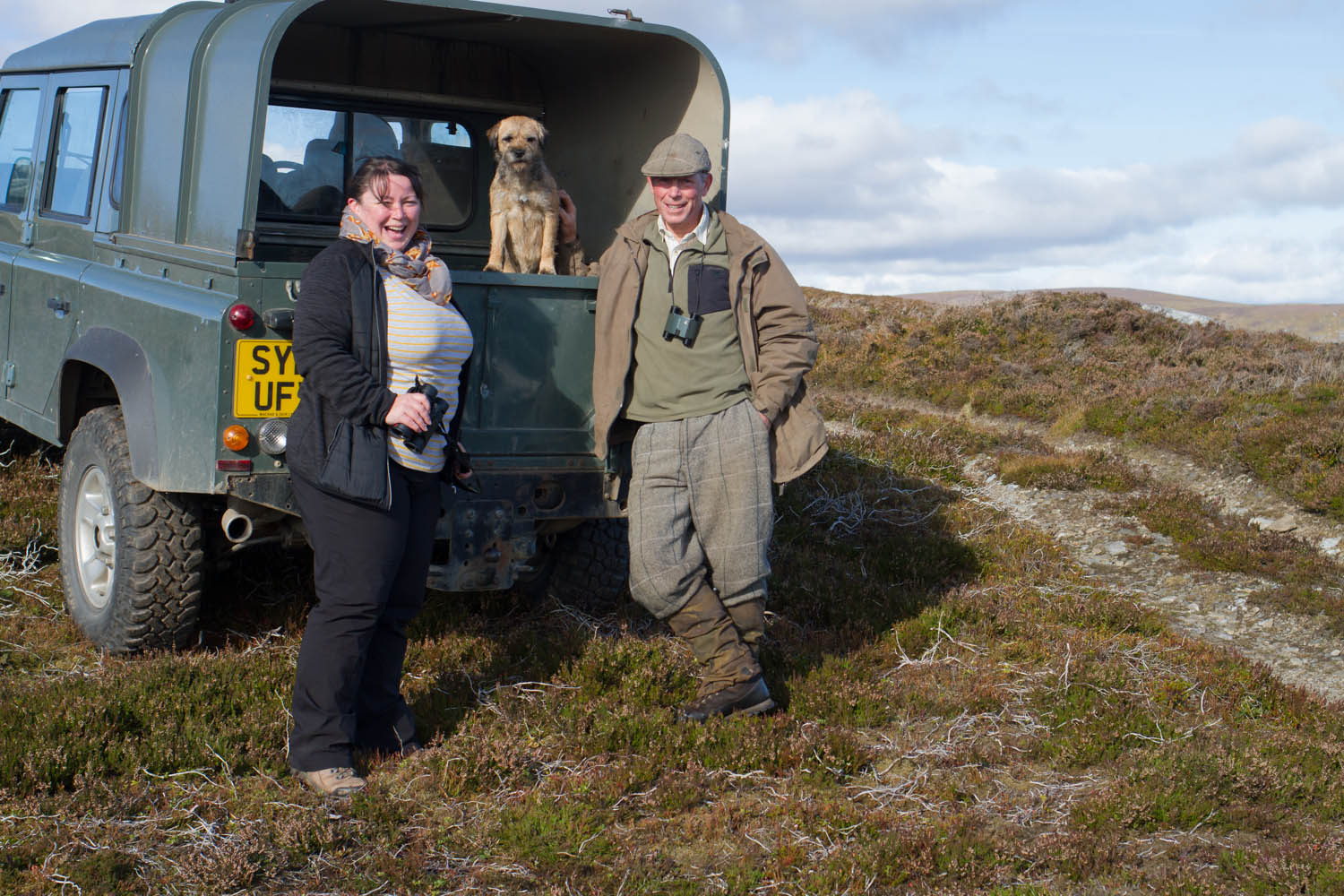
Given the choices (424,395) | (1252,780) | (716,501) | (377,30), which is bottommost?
(1252,780)

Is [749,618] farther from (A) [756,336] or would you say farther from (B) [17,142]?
(B) [17,142]

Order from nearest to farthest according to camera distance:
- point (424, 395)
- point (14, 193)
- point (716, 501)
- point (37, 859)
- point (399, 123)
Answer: point (37, 859) → point (424, 395) → point (716, 501) → point (14, 193) → point (399, 123)

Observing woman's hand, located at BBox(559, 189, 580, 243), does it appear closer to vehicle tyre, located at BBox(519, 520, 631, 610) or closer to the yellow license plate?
vehicle tyre, located at BBox(519, 520, 631, 610)

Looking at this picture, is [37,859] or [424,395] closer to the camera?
[37,859]

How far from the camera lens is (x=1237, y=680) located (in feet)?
17.6

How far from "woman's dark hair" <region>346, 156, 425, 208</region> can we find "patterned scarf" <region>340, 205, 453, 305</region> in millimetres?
86

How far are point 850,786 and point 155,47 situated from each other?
13.4 feet

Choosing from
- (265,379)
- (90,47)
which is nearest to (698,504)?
(265,379)

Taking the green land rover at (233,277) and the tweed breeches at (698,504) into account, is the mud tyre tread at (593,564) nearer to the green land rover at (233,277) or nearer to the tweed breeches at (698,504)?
the green land rover at (233,277)

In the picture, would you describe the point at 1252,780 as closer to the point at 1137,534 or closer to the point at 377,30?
the point at 1137,534

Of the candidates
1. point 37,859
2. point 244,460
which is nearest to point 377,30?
point 244,460

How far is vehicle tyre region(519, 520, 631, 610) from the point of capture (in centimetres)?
580

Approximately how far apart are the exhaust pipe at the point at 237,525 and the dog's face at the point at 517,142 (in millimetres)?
2272

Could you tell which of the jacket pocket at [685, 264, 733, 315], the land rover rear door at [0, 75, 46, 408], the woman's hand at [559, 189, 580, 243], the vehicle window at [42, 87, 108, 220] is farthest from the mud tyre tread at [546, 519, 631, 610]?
the land rover rear door at [0, 75, 46, 408]
